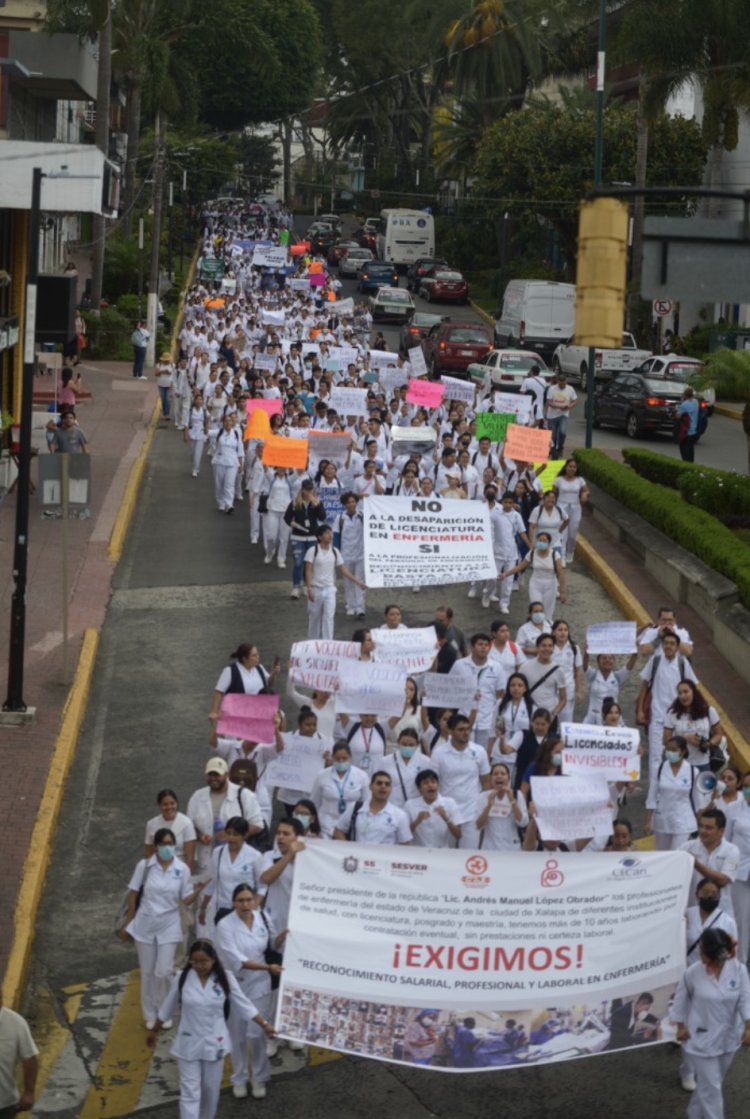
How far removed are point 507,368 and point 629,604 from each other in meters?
19.7

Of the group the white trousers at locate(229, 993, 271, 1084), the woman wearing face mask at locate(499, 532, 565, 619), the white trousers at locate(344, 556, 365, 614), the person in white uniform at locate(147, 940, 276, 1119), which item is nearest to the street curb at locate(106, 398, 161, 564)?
the white trousers at locate(344, 556, 365, 614)

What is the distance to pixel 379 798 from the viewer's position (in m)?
11.8

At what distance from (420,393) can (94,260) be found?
2288cm

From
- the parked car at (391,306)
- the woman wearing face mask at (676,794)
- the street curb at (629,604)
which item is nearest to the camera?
the woman wearing face mask at (676,794)

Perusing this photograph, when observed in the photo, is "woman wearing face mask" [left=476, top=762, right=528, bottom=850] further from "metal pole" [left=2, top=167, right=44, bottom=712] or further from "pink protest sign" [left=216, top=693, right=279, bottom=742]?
"metal pole" [left=2, top=167, right=44, bottom=712]

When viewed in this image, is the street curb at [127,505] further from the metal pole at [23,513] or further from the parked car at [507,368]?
the parked car at [507,368]

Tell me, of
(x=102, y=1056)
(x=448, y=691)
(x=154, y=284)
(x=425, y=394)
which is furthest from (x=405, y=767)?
(x=154, y=284)

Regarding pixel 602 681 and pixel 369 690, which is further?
pixel 602 681

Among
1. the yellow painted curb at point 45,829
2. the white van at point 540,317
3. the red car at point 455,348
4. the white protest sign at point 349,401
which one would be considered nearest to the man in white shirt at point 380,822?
the yellow painted curb at point 45,829

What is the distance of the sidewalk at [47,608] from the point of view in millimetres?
14250

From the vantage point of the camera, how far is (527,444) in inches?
885

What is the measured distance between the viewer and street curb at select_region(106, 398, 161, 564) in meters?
23.5

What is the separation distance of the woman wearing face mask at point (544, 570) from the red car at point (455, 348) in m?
24.1

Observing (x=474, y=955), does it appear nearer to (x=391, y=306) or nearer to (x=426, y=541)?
(x=426, y=541)
